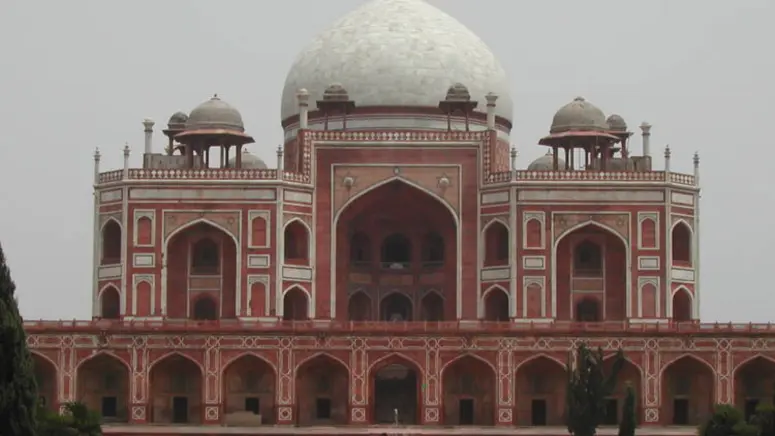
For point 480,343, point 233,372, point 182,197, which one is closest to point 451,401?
point 480,343

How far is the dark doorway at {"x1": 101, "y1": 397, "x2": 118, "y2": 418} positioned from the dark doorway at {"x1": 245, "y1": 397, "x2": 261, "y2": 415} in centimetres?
292

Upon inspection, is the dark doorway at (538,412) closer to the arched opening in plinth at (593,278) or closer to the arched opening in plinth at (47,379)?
the arched opening in plinth at (593,278)

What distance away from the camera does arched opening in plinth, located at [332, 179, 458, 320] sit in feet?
173

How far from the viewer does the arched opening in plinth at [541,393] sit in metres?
48.2

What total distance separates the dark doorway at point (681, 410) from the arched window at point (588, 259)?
15.1 ft

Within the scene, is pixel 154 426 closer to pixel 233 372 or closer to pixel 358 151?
pixel 233 372

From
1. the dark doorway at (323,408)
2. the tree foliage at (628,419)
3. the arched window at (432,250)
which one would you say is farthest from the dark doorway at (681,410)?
the arched window at (432,250)

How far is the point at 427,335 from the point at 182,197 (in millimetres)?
7312

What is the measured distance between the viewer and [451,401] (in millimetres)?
48438

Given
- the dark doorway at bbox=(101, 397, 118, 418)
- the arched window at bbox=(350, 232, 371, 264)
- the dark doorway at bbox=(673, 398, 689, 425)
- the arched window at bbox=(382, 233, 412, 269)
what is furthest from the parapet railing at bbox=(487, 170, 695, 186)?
the dark doorway at bbox=(101, 397, 118, 418)

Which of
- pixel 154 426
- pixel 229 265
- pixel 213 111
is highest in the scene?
pixel 213 111

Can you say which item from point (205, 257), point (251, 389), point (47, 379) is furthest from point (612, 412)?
point (47, 379)

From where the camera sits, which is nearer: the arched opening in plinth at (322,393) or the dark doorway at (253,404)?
the arched opening in plinth at (322,393)

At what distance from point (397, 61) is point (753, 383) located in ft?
42.7
